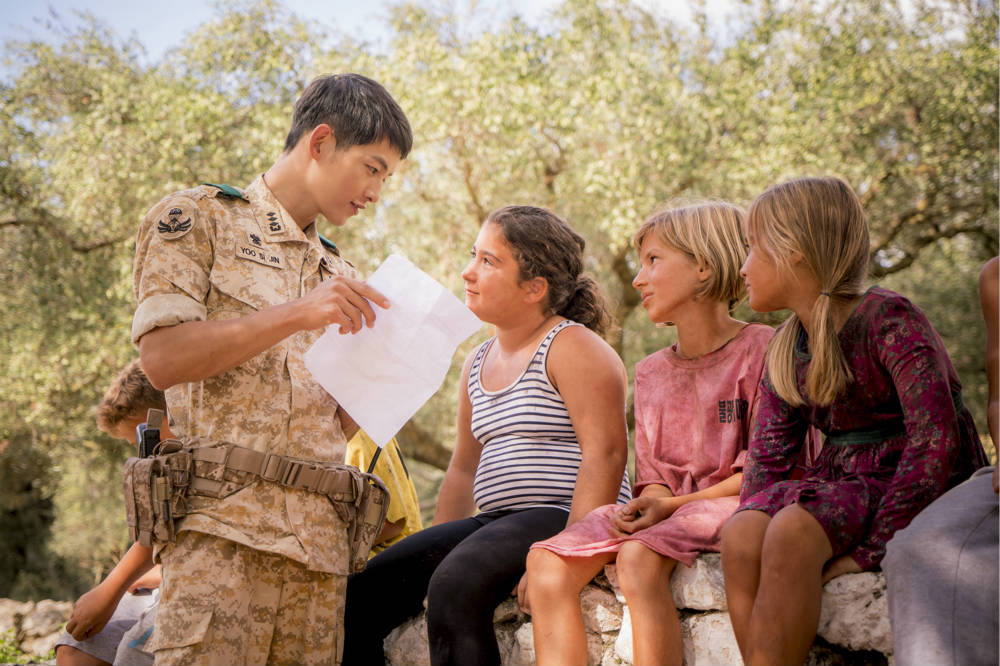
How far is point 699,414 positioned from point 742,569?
753 mm

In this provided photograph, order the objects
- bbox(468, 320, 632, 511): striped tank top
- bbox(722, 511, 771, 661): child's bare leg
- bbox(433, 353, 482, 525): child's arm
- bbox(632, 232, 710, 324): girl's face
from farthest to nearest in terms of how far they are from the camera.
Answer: bbox(433, 353, 482, 525): child's arm, bbox(632, 232, 710, 324): girl's face, bbox(468, 320, 632, 511): striped tank top, bbox(722, 511, 771, 661): child's bare leg

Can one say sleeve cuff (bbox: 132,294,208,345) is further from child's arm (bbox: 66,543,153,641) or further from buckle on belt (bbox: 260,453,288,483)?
child's arm (bbox: 66,543,153,641)

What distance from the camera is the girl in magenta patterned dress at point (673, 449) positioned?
221 cm

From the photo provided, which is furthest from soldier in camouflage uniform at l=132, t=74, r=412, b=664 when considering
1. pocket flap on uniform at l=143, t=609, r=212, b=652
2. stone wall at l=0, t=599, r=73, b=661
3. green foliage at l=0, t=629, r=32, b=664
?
stone wall at l=0, t=599, r=73, b=661

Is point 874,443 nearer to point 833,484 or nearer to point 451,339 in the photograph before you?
point 833,484

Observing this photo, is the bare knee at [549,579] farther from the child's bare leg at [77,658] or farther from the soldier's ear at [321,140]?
the child's bare leg at [77,658]

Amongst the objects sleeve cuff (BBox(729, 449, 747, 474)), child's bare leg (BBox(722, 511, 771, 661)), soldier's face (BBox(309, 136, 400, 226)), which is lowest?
child's bare leg (BBox(722, 511, 771, 661))

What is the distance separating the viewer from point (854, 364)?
225cm

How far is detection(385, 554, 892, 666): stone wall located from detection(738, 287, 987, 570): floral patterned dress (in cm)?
9

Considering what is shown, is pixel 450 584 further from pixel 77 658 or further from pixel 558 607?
pixel 77 658

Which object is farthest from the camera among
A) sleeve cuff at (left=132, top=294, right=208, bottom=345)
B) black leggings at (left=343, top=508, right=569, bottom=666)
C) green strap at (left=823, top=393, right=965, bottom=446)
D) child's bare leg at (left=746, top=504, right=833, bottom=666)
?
black leggings at (left=343, top=508, right=569, bottom=666)

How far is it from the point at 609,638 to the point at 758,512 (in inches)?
21.0

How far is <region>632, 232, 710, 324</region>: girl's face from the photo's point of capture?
295cm

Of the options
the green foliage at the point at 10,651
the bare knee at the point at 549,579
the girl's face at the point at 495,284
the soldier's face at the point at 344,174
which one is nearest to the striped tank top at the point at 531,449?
the girl's face at the point at 495,284
